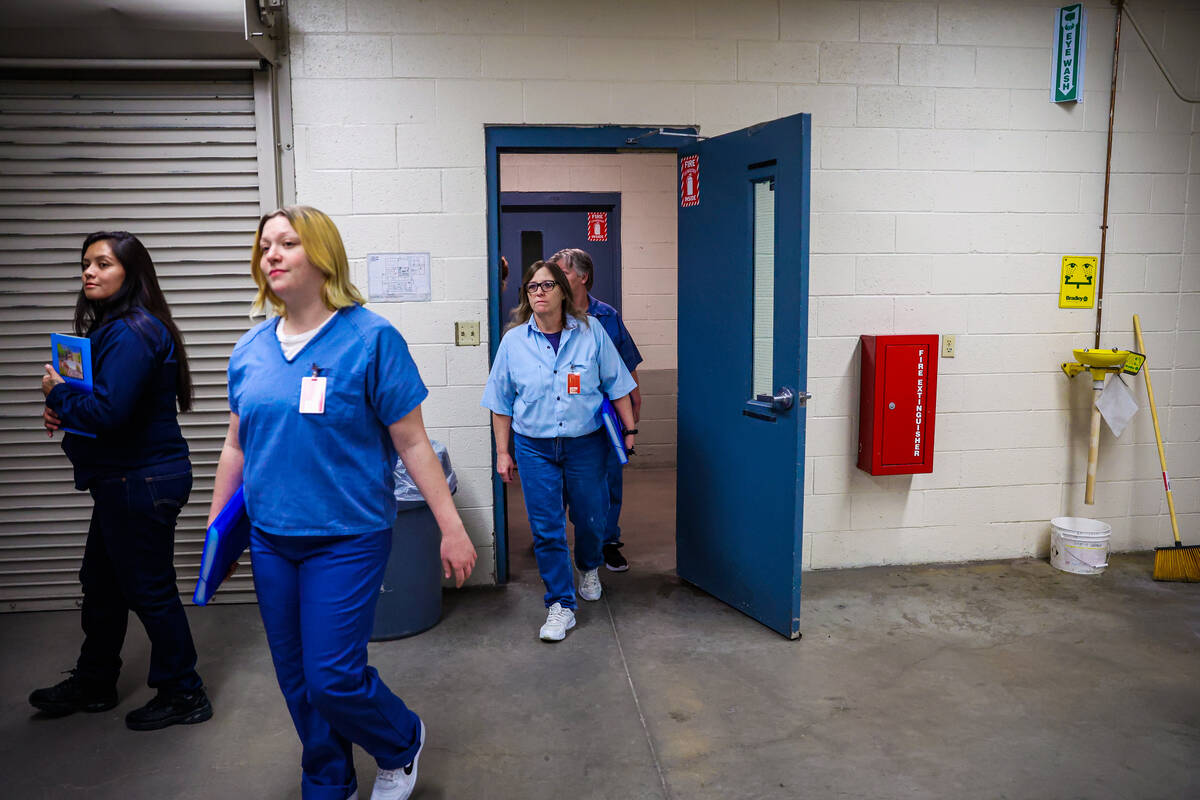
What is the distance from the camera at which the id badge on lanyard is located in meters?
1.97

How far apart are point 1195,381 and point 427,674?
158 inches

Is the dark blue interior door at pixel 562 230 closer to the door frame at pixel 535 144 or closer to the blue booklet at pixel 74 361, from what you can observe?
the door frame at pixel 535 144

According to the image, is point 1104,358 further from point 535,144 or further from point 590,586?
point 535,144

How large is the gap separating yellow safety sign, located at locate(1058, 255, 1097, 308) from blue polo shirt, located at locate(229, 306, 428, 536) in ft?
11.5

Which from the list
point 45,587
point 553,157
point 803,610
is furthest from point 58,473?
point 553,157

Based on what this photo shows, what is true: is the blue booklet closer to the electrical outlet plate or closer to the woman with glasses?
the woman with glasses

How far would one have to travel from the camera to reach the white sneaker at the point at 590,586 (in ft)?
12.6

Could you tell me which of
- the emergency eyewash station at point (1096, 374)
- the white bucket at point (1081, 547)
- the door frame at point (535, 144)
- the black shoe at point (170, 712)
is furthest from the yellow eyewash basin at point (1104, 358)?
the black shoe at point (170, 712)

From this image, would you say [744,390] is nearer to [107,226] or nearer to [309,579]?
[309,579]

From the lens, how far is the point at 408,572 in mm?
3439

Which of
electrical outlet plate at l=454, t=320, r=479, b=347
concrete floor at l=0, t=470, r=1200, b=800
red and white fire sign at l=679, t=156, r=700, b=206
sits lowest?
concrete floor at l=0, t=470, r=1200, b=800

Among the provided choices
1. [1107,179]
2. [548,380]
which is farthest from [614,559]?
[1107,179]

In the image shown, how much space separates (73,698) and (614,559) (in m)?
2.33

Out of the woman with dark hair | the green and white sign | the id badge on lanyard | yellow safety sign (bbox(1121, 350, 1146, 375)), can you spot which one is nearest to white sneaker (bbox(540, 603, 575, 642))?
the woman with dark hair
